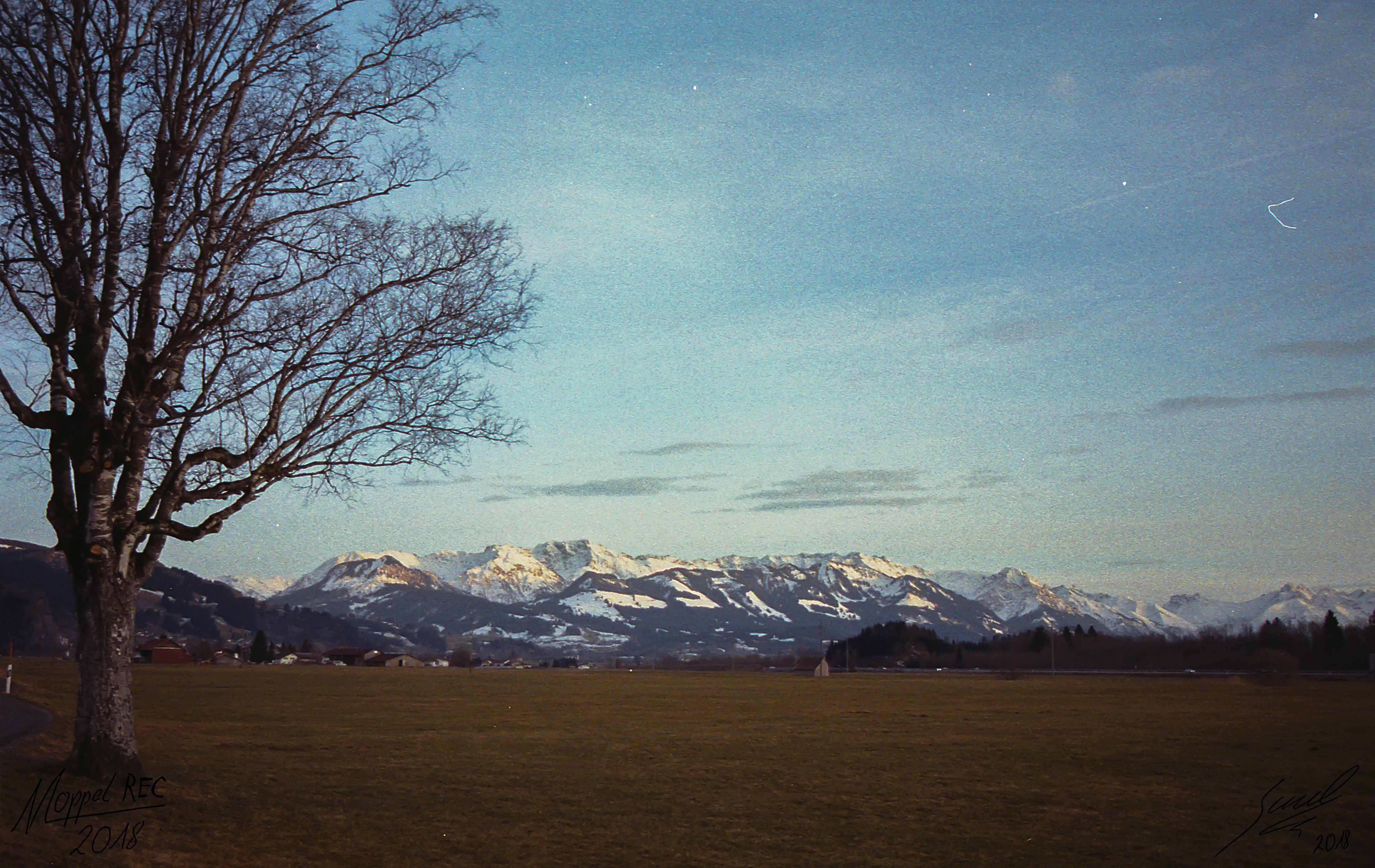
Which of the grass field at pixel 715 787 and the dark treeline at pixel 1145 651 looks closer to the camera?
the grass field at pixel 715 787

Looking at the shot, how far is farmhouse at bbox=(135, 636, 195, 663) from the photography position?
6230 inches

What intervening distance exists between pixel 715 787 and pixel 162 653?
542 ft

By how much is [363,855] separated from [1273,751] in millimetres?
21554

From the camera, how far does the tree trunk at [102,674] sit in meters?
14.7

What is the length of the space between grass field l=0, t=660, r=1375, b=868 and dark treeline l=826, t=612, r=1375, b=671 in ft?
329

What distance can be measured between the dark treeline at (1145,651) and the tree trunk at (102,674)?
399 feet

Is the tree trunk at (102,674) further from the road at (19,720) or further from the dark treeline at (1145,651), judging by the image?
the dark treeline at (1145,651)

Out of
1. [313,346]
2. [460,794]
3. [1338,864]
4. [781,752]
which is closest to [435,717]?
[781,752]

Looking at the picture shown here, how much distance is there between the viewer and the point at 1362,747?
84.1 ft
